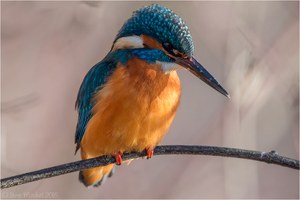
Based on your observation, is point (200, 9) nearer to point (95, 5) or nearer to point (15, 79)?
point (95, 5)

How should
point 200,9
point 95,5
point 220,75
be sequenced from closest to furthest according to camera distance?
1. point 95,5
2. point 200,9
3. point 220,75

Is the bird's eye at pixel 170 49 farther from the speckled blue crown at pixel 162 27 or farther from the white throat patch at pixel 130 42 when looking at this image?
the white throat patch at pixel 130 42

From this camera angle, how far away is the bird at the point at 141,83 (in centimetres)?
239

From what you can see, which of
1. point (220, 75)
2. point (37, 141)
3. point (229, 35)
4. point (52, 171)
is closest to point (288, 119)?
point (220, 75)

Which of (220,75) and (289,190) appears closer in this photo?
(220,75)

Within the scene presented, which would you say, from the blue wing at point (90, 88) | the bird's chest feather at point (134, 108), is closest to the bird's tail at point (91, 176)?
the blue wing at point (90, 88)

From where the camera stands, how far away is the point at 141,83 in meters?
2.45

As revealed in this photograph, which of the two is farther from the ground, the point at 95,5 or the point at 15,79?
the point at 95,5

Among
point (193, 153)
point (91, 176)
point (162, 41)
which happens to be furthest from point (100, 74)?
point (193, 153)

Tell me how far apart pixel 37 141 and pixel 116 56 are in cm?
108

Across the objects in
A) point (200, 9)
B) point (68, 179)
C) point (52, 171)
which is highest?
point (200, 9)

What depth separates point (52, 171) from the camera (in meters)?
1.83

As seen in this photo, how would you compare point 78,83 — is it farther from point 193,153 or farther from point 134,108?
point 193,153

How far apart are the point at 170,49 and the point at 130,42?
0.76 feet
